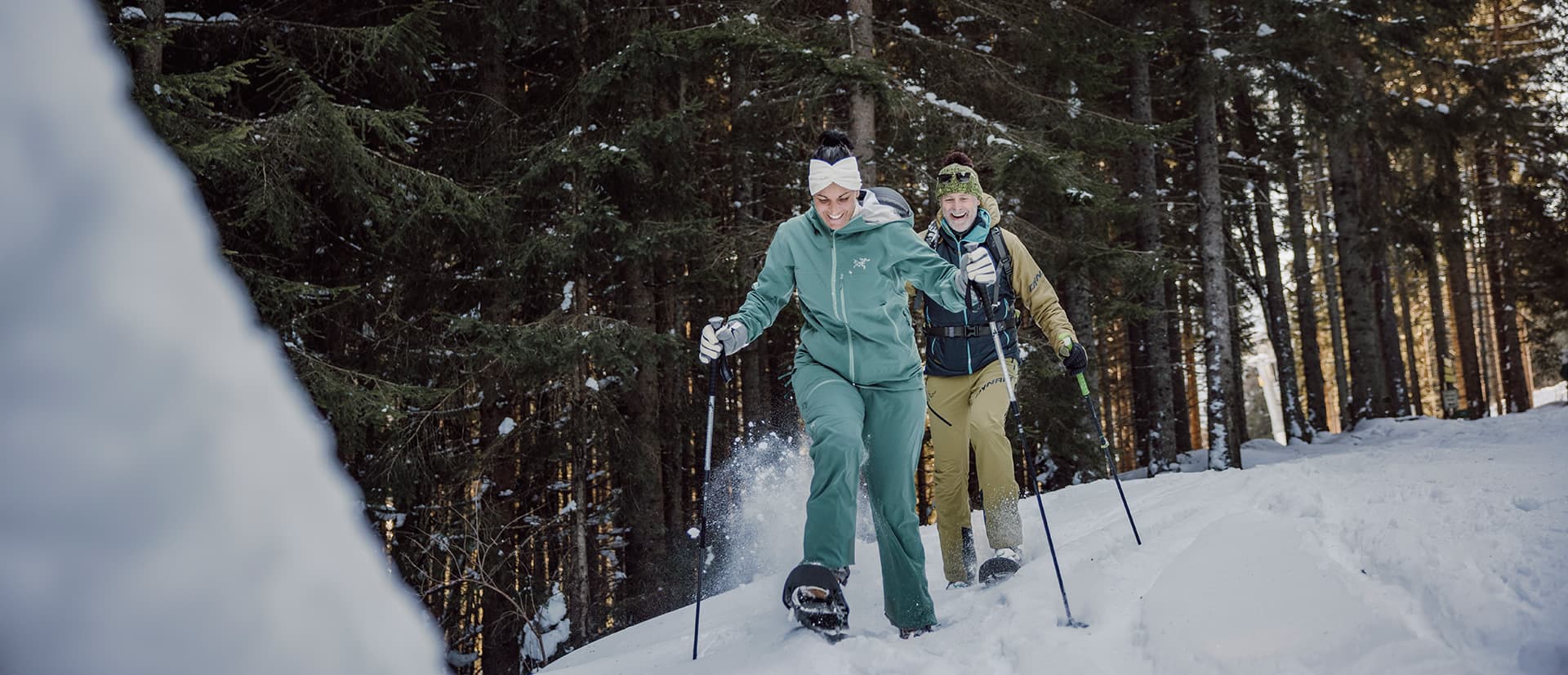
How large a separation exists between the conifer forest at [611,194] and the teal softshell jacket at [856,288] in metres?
4.80

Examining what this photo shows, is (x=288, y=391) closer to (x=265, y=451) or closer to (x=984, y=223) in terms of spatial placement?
(x=265, y=451)

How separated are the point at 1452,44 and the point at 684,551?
24.2 metres

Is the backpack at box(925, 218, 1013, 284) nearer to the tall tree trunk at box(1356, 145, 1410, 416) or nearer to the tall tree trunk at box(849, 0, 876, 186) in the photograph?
the tall tree trunk at box(849, 0, 876, 186)

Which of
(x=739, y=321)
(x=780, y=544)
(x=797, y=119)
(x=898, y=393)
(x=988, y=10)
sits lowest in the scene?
(x=780, y=544)

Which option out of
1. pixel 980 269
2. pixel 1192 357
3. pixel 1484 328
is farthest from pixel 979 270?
pixel 1484 328

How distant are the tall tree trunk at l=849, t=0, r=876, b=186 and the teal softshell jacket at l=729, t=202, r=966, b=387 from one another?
5739 mm

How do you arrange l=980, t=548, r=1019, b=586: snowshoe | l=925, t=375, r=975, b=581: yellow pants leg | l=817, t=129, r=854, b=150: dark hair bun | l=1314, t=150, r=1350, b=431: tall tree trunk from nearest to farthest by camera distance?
l=817, t=129, r=854, b=150: dark hair bun < l=980, t=548, r=1019, b=586: snowshoe < l=925, t=375, r=975, b=581: yellow pants leg < l=1314, t=150, r=1350, b=431: tall tree trunk

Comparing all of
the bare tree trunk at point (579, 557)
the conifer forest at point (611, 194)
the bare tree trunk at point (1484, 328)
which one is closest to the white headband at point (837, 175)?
the conifer forest at point (611, 194)

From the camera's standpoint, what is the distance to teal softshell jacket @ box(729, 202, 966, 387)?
4199 millimetres

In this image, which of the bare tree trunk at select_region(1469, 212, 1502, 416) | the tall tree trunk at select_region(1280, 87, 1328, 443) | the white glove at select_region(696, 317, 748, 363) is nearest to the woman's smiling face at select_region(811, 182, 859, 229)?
the white glove at select_region(696, 317, 748, 363)

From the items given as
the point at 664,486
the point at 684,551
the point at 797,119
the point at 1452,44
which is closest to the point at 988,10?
the point at 797,119

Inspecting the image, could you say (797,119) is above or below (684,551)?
above

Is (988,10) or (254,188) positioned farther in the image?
(988,10)

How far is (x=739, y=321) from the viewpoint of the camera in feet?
14.0
